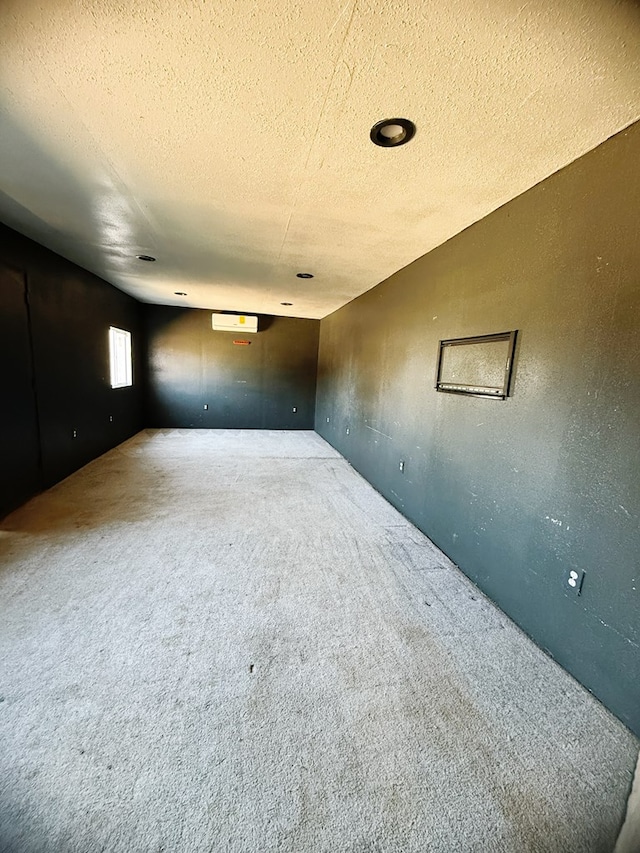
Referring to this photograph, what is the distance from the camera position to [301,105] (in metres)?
1.33

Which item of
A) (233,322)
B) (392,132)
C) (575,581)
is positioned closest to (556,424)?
(575,581)

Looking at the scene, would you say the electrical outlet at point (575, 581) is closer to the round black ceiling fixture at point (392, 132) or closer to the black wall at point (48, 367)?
the round black ceiling fixture at point (392, 132)

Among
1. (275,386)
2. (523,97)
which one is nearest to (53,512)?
(523,97)

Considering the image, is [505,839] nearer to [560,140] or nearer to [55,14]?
[560,140]

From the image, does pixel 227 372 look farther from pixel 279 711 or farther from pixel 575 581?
pixel 575 581

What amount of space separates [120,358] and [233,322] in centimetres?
205

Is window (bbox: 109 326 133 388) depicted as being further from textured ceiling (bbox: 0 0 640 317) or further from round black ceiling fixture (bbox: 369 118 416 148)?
round black ceiling fixture (bbox: 369 118 416 148)

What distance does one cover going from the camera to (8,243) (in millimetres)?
2703

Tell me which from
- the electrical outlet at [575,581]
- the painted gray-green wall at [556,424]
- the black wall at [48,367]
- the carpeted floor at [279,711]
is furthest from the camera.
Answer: the black wall at [48,367]

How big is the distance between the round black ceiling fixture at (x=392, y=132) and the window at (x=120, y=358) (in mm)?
4661

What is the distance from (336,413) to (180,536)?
3441 millimetres

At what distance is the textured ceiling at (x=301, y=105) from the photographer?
100 cm

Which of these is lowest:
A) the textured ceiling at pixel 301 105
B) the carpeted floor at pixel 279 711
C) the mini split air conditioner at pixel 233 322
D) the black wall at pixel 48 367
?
the carpeted floor at pixel 279 711

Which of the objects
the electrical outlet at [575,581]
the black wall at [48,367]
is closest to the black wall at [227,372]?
the black wall at [48,367]
